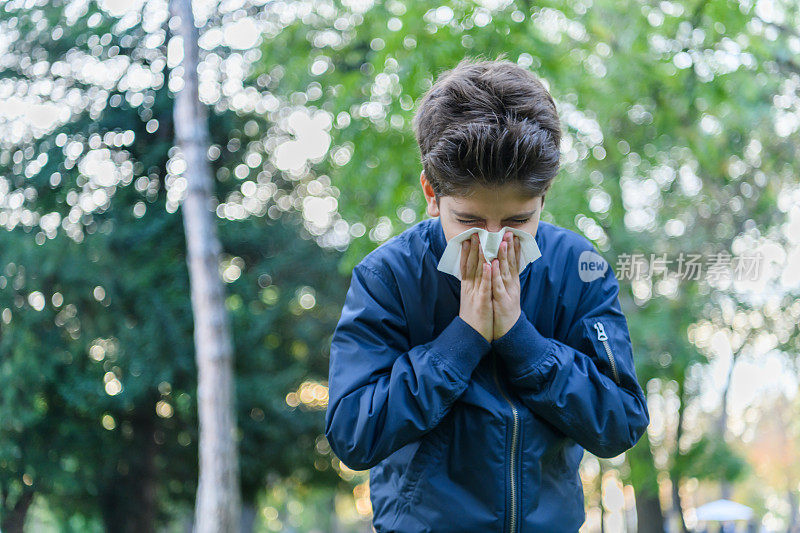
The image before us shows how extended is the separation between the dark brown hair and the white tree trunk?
7.58 metres

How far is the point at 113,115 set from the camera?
1403 centimetres

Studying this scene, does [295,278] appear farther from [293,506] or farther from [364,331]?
[293,506]

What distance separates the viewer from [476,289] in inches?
78.6

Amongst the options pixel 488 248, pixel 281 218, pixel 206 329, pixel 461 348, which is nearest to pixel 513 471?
pixel 461 348

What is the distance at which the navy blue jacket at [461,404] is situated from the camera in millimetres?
1932

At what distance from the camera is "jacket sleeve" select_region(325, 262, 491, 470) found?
190 centimetres

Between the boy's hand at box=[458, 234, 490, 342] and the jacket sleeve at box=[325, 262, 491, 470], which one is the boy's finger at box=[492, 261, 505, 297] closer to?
the boy's hand at box=[458, 234, 490, 342]

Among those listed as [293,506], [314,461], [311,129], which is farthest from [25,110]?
[293,506]

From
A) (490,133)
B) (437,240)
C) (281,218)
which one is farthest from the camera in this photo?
(281,218)

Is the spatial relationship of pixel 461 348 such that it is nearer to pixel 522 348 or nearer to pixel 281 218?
pixel 522 348

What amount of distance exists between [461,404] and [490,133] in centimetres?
70

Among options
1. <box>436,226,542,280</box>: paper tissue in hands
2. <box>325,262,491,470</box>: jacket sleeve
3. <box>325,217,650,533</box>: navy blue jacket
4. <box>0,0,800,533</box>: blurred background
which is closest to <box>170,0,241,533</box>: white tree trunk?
<box>0,0,800,533</box>: blurred background

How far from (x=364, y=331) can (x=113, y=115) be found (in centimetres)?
1331

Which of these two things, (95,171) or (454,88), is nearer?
(454,88)
